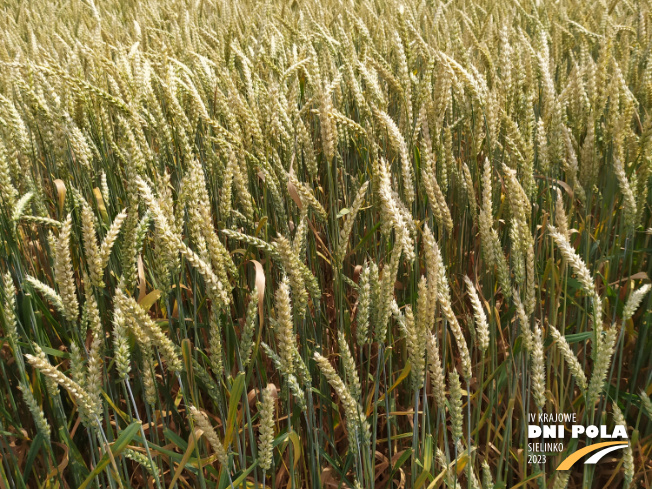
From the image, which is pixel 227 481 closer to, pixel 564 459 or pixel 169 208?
pixel 169 208

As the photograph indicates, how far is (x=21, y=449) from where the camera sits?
1232 mm

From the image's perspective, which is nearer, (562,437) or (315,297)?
(315,297)

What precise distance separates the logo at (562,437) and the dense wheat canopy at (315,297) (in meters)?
0.03

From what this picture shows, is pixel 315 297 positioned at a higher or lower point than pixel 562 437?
higher

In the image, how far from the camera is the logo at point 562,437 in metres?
1.04

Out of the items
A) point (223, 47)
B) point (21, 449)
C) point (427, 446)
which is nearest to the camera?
point (427, 446)

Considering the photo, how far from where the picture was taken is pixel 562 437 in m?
1.16

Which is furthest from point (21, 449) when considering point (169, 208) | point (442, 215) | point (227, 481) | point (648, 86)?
point (648, 86)

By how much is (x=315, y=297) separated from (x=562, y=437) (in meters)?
0.59

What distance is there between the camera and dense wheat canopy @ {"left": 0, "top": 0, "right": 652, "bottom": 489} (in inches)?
32.9

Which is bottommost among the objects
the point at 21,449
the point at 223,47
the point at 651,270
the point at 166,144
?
the point at 21,449

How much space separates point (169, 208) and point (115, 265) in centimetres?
50

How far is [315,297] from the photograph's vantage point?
3.36ft

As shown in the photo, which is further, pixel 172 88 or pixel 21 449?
pixel 172 88
